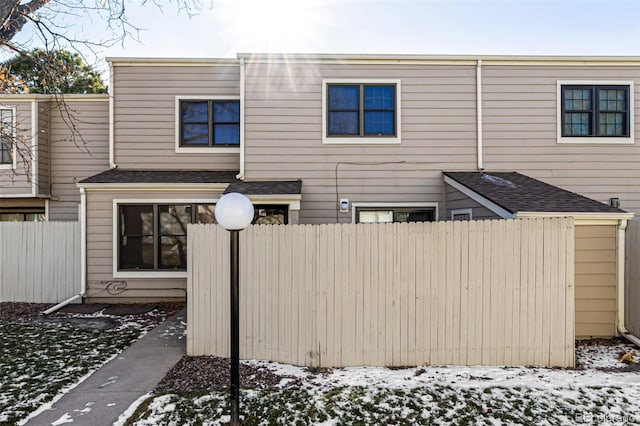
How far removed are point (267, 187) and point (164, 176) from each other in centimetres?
284

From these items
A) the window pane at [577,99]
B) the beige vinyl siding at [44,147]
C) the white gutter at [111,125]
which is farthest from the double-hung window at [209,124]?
the window pane at [577,99]

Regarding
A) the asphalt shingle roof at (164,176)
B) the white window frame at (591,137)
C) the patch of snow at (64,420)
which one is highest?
the white window frame at (591,137)

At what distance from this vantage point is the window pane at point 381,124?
8492mm

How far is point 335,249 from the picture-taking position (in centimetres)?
487

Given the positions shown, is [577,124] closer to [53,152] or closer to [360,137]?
[360,137]

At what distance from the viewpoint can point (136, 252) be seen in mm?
8711

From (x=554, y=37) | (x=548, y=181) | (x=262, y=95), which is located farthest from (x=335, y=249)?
(x=554, y=37)

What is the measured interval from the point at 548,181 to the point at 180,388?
8.35m

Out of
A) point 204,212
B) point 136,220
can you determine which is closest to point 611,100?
point 204,212

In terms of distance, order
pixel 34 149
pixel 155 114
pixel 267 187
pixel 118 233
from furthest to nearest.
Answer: pixel 34 149
pixel 155 114
pixel 118 233
pixel 267 187

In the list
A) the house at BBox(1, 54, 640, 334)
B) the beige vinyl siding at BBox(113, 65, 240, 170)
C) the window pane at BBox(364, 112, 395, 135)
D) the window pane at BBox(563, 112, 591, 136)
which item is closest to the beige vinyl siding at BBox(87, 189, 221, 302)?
the house at BBox(1, 54, 640, 334)

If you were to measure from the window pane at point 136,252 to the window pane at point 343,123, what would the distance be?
15.8 ft

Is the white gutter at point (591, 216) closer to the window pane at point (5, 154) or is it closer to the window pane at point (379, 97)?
the window pane at point (379, 97)

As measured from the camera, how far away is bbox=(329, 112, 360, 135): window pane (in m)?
8.45
